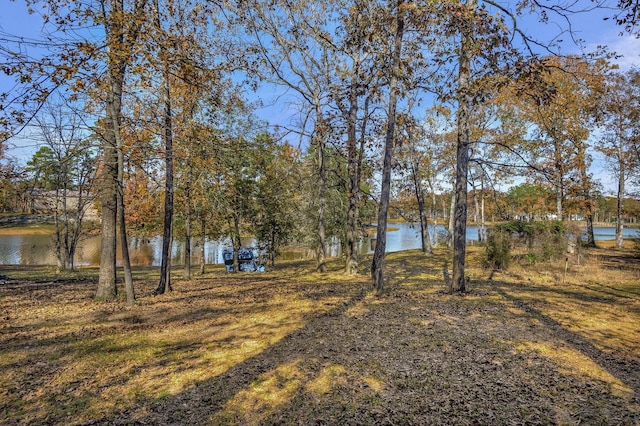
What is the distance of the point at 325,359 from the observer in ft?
15.5

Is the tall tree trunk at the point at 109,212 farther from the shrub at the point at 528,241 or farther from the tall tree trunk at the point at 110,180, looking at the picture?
the shrub at the point at 528,241

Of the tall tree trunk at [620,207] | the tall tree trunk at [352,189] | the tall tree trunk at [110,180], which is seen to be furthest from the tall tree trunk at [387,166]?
the tall tree trunk at [620,207]

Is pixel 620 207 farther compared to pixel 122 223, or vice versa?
pixel 620 207

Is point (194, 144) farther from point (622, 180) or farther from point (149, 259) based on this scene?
point (622, 180)

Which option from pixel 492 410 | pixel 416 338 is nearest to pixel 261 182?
pixel 416 338

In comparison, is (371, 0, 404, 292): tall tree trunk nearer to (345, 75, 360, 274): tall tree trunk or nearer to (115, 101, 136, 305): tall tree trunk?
(345, 75, 360, 274): tall tree trunk

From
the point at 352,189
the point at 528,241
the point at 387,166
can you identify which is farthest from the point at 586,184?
the point at 387,166

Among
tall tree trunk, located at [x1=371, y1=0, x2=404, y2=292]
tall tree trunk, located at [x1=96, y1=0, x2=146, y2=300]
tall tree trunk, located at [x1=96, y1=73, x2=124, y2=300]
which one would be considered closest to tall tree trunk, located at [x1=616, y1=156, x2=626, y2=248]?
tall tree trunk, located at [x1=371, y1=0, x2=404, y2=292]

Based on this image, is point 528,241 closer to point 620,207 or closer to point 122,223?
point 620,207

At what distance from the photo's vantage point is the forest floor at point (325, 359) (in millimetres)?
3506

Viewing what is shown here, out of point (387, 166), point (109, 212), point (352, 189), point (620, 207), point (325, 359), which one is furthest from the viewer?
point (620, 207)

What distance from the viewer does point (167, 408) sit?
11.9 ft

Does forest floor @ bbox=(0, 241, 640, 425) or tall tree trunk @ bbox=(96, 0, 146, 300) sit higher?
tall tree trunk @ bbox=(96, 0, 146, 300)

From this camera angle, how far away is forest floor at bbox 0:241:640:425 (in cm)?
351
